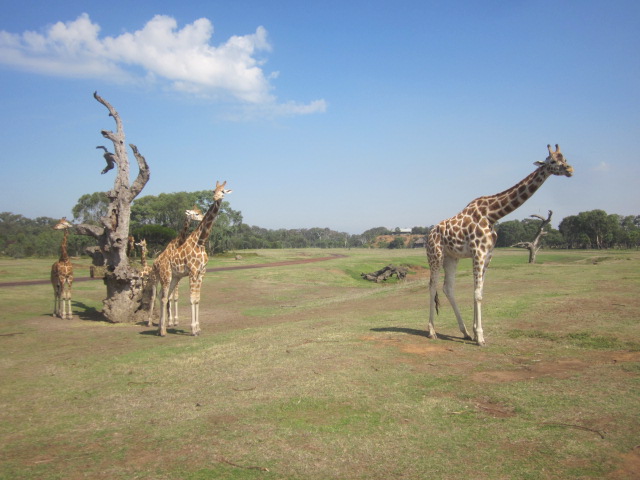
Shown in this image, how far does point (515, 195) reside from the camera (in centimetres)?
1112

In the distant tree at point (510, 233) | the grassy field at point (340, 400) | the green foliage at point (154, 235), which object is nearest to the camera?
the grassy field at point (340, 400)

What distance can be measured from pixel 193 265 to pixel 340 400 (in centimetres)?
887

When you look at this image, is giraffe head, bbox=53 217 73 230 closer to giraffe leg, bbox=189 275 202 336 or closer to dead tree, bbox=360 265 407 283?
giraffe leg, bbox=189 275 202 336

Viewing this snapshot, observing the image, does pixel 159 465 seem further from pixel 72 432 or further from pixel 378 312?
pixel 378 312

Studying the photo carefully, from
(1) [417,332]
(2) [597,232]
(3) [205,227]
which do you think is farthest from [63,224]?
(2) [597,232]

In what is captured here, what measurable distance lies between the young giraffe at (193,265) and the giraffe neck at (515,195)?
27.2 ft

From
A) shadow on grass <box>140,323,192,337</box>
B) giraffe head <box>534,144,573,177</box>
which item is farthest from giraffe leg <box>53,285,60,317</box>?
giraffe head <box>534,144,573,177</box>

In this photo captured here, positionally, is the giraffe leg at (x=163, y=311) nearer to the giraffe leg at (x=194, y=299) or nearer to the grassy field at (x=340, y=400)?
the grassy field at (x=340, y=400)

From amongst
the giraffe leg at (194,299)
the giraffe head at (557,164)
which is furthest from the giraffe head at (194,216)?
the giraffe head at (557,164)

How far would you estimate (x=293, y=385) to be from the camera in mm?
8180

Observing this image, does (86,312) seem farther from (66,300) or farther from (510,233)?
(510,233)

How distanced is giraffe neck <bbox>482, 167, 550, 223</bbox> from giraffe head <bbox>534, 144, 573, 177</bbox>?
0.16 meters

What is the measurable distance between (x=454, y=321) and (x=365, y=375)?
622 cm

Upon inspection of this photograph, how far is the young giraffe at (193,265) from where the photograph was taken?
48.0 feet
